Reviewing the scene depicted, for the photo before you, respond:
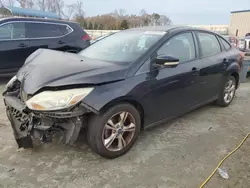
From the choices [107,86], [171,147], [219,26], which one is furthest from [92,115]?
[219,26]

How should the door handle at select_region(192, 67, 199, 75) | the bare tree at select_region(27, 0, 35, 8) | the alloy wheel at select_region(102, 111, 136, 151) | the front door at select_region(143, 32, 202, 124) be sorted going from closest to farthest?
the alloy wheel at select_region(102, 111, 136, 151), the front door at select_region(143, 32, 202, 124), the door handle at select_region(192, 67, 199, 75), the bare tree at select_region(27, 0, 35, 8)

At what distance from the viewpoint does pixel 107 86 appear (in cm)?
266

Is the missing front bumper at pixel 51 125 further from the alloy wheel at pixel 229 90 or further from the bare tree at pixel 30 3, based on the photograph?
the bare tree at pixel 30 3

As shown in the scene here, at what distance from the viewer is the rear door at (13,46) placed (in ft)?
19.6

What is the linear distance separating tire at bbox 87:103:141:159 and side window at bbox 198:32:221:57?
180 centimetres

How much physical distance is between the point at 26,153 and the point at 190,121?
8.51ft

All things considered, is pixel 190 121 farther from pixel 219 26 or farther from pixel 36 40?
pixel 219 26

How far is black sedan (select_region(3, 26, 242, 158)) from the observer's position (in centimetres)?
252

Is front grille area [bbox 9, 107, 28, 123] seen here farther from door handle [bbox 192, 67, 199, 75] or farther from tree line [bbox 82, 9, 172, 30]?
tree line [bbox 82, 9, 172, 30]

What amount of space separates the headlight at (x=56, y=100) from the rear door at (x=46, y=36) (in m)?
4.38

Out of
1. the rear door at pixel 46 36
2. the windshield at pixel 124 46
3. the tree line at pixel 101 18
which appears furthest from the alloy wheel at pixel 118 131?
the tree line at pixel 101 18

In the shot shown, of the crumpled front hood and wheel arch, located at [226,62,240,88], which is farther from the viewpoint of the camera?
wheel arch, located at [226,62,240,88]

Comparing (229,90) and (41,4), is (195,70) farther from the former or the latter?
(41,4)

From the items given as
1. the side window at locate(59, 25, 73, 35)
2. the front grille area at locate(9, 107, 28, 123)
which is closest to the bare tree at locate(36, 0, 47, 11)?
the side window at locate(59, 25, 73, 35)
